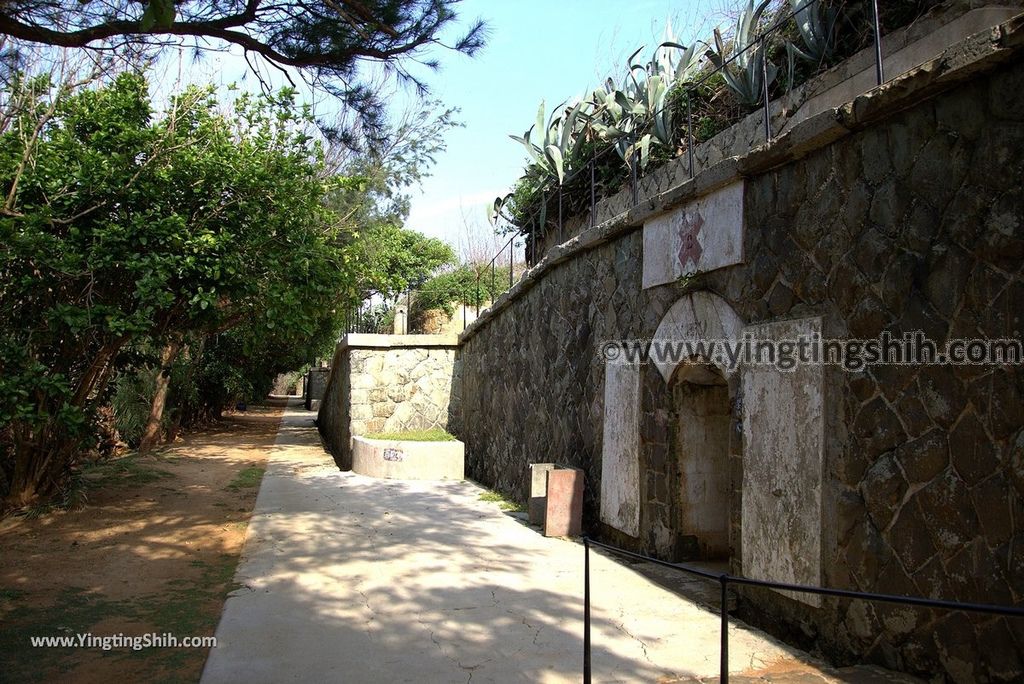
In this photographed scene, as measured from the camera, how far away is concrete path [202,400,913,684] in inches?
146

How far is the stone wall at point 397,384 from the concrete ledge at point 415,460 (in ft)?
6.17

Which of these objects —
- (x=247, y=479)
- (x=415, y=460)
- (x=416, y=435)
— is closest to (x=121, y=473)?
(x=247, y=479)

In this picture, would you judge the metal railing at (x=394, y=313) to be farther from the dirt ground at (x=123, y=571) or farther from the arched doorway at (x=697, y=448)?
the arched doorway at (x=697, y=448)

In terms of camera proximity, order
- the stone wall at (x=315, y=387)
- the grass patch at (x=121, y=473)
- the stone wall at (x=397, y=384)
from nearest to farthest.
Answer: the grass patch at (x=121, y=473) < the stone wall at (x=397, y=384) < the stone wall at (x=315, y=387)

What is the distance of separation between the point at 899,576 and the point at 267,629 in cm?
343

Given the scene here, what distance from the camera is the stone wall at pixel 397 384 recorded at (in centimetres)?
1325

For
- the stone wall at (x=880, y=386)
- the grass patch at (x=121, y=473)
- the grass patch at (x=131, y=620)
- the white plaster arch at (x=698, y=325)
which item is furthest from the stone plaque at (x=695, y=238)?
the grass patch at (x=121, y=473)

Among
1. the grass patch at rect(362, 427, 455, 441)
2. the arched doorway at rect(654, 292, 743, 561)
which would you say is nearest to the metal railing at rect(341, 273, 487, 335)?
the grass patch at rect(362, 427, 455, 441)

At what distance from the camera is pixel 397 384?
13.5m

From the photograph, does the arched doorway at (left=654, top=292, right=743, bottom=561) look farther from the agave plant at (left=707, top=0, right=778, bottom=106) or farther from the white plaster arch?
the agave plant at (left=707, top=0, right=778, bottom=106)

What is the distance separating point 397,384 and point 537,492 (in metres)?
6.72

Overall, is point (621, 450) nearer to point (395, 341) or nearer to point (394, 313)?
point (395, 341)

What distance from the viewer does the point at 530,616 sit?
4.55 m

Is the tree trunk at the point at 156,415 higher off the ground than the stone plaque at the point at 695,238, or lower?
lower
